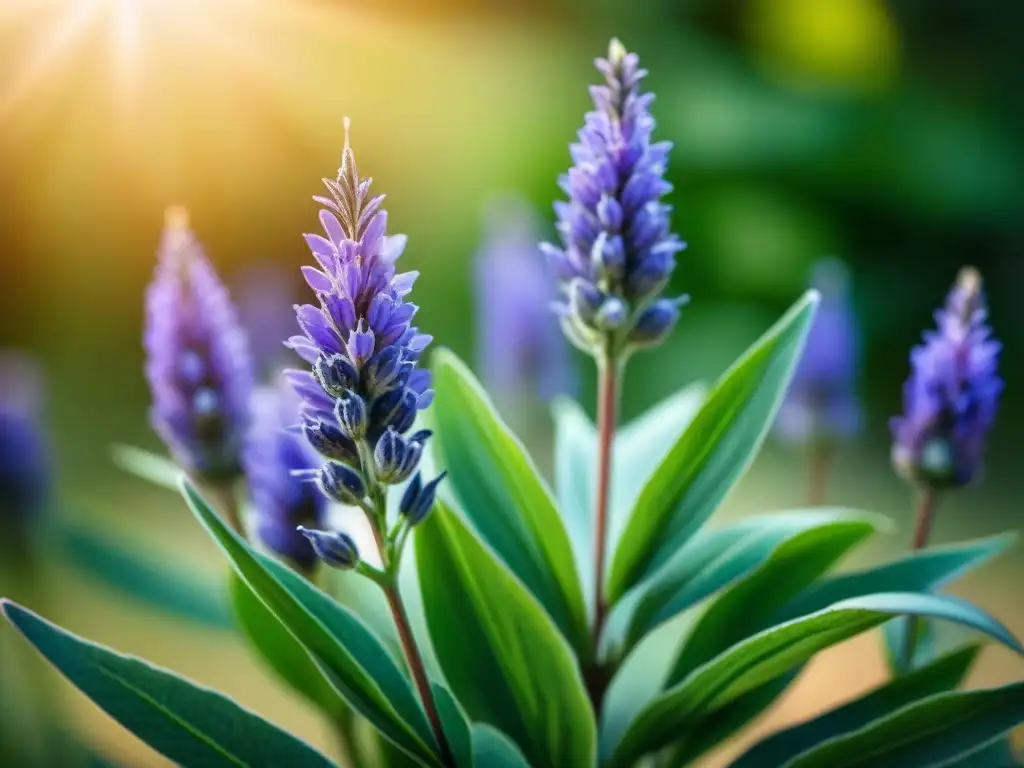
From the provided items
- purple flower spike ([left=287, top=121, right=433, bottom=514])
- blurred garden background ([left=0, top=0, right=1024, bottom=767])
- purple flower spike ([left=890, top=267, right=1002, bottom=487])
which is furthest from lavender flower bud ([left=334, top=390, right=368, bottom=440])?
blurred garden background ([left=0, top=0, right=1024, bottom=767])

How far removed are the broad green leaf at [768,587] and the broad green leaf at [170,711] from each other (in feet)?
0.48

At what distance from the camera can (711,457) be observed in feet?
1.26


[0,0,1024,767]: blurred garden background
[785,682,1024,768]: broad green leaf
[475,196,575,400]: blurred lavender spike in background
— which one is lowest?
[785,682,1024,768]: broad green leaf

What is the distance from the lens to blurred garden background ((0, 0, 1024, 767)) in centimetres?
131

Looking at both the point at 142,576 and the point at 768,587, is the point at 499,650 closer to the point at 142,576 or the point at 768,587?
the point at 768,587

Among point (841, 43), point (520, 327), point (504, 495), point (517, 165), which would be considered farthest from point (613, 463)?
point (841, 43)

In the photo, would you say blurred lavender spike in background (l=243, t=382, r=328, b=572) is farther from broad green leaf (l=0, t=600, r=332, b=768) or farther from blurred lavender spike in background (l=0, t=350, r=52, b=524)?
blurred lavender spike in background (l=0, t=350, r=52, b=524)

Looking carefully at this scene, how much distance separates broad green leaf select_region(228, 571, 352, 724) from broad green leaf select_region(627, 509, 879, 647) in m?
0.12

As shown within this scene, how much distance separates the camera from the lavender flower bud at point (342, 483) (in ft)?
0.92

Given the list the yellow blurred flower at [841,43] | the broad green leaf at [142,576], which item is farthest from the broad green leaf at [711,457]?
the yellow blurred flower at [841,43]

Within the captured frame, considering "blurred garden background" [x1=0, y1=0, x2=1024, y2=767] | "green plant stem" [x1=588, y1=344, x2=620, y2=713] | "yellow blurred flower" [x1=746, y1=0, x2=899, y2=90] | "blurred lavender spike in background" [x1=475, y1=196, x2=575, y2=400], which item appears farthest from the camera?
"yellow blurred flower" [x1=746, y1=0, x2=899, y2=90]

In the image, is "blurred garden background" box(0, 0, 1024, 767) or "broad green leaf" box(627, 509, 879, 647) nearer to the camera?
"broad green leaf" box(627, 509, 879, 647)

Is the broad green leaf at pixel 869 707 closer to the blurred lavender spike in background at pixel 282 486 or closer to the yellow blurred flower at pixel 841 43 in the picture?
the blurred lavender spike in background at pixel 282 486

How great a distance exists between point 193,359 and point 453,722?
19 centimetres
